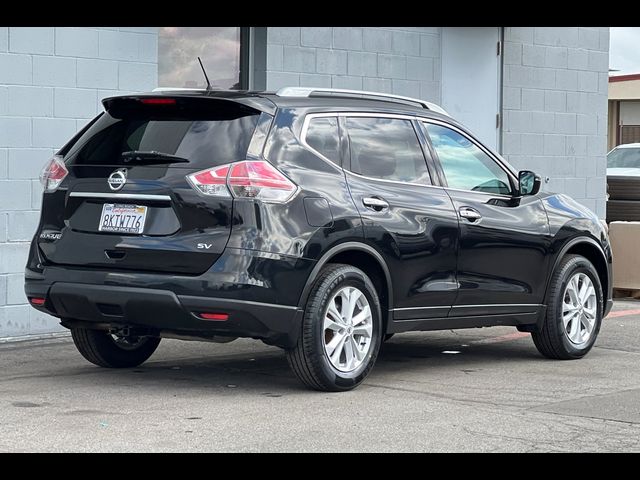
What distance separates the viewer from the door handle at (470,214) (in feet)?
29.8

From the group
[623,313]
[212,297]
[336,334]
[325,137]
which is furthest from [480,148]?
[623,313]

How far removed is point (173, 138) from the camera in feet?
26.7

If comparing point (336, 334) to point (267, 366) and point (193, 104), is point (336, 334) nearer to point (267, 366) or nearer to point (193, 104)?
point (267, 366)

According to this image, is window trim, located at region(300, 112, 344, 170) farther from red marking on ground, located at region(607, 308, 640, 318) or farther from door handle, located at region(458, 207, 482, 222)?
red marking on ground, located at region(607, 308, 640, 318)

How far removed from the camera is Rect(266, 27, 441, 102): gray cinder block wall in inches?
514

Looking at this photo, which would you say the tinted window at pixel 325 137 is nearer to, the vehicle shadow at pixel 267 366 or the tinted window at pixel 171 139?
the tinted window at pixel 171 139

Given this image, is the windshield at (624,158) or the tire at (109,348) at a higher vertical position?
the windshield at (624,158)

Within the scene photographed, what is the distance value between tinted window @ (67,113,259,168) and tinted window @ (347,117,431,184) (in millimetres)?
859

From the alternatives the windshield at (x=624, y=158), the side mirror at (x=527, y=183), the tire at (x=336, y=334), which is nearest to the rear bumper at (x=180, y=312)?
the tire at (x=336, y=334)

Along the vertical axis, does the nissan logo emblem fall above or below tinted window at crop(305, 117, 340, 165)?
below

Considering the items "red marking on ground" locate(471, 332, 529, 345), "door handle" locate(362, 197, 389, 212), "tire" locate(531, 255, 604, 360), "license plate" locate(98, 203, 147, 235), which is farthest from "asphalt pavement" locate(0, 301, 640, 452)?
"door handle" locate(362, 197, 389, 212)

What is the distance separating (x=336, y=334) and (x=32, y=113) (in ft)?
12.8

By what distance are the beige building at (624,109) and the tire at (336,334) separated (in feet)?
129
